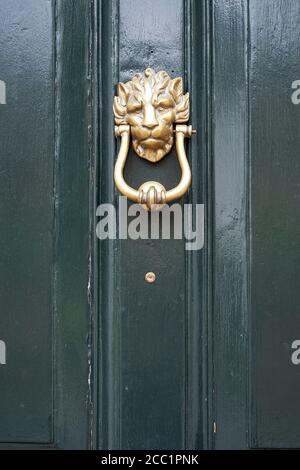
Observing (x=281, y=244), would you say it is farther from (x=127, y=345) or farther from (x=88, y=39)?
(x=88, y=39)

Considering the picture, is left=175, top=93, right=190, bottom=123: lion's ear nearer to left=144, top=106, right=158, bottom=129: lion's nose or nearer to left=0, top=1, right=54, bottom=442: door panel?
left=144, top=106, right=158, bottom=129: lion's nose

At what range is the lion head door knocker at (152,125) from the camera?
808 mm

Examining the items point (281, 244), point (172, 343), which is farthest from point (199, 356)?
point (281, 244)

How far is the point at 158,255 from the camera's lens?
2.82 ft

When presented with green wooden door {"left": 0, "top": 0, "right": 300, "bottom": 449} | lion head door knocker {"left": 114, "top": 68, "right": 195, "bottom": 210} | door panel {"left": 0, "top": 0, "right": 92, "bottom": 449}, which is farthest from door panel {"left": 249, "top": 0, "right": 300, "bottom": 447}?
door panel {"left": 0, "top": 0, "right": 92, "bottom": 449}

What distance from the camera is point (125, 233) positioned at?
33.8 inches

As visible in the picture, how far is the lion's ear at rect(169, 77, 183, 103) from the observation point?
2.76ft

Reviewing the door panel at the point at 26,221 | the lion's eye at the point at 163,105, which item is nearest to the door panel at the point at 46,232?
the door panel at the point at 26,221

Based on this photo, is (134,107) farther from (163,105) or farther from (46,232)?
(46,232)

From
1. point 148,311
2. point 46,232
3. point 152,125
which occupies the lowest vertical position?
point 148,311

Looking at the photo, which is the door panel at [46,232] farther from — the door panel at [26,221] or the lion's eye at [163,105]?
the lion's eye at [163,105]

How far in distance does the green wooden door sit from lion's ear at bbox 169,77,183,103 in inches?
0.7

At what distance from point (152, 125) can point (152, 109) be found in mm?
23

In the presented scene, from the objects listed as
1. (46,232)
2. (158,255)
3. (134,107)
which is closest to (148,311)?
(158,255)
